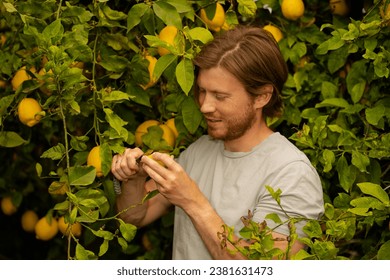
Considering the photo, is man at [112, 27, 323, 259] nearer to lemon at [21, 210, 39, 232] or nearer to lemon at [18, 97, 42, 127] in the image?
lemon at [18, 97, 42, 127]

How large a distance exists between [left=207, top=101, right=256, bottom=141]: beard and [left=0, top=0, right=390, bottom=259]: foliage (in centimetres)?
13

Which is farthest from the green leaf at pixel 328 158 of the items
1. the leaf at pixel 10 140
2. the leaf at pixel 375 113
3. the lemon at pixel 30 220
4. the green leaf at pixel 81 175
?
the lemon at pixel 30 220

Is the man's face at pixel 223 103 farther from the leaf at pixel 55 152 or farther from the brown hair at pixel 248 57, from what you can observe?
the leaf at pixel 55 152

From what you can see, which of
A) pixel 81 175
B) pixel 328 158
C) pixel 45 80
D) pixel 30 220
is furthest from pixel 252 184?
pixel 30 220

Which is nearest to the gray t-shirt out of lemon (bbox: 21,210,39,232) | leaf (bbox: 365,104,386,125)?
leaf (bbox: 365,104,386,125)

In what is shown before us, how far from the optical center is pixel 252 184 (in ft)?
5.51

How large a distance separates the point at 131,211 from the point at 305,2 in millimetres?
784

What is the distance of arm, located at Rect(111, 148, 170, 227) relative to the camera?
1.63 metres

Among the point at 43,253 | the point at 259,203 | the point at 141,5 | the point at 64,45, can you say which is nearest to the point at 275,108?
the point at 259,203

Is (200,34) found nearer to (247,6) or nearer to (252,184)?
(247,6)

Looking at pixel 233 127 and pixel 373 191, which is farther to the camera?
pixel 233 127

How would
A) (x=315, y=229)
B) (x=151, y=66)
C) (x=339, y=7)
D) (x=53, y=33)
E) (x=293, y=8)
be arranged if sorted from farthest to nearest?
1. (x=339, y=7)
2. (x=293, y=8)
3. (x=151, y=66)
4. (x=53, y=33)
5. (x=315, y=229)

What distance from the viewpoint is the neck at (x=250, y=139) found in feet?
5.70

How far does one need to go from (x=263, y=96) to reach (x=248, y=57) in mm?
110
